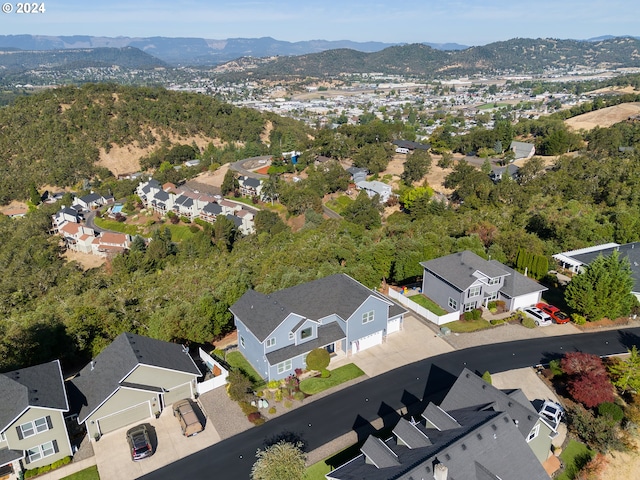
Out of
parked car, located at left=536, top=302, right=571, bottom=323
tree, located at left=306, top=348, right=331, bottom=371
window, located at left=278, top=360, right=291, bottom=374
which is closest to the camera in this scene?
window, located at left=278, top=360, right=291, bottom=374

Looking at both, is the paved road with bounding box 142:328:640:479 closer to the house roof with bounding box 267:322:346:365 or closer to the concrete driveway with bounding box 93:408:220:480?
the concrete driveway with bounding box 93:408:220:480

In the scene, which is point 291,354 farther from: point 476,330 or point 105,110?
point 105,110

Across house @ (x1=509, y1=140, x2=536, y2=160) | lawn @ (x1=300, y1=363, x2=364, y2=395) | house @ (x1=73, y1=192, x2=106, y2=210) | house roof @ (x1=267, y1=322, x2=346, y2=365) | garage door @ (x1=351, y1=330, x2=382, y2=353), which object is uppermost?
house @ (x1=509, y1=140, x2=536, y2=160)

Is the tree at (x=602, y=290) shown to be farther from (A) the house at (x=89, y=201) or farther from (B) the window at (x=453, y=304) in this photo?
(A) the house at (x=89, y=201)

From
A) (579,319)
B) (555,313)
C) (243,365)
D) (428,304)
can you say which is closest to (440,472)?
(243,365)

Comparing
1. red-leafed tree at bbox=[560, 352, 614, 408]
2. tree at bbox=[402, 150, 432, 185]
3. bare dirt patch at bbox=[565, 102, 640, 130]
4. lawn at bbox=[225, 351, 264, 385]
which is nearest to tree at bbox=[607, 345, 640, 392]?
red-leafed tree at bbox=[560, 352, 614, 408]

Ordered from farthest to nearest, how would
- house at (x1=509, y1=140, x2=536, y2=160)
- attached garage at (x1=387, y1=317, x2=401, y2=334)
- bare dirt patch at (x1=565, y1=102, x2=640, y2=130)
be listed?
bare dirt patch at (x1=565, y1=102, x2=640, y2=130) < house at (x1=509, y1=140, x2=536, y2=160) < attached garage at (x1=387, y1=317, x2=401, y2=334)

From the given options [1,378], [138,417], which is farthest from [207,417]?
[1,378]
